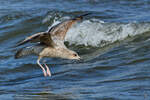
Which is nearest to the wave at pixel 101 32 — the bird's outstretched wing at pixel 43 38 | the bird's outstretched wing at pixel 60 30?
the bird's outstretched wing at pixel 60 30

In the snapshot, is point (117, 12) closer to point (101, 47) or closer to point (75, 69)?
point (101, 47)

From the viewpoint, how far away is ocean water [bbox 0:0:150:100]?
6.38 metres

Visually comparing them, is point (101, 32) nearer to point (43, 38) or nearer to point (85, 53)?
point (85, 53)

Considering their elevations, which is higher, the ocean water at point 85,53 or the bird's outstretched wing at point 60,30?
the bird's outstretched wing at point 60,30

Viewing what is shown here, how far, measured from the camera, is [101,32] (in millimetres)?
10680

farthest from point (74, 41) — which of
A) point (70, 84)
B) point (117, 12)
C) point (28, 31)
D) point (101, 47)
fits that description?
point (70, 84)

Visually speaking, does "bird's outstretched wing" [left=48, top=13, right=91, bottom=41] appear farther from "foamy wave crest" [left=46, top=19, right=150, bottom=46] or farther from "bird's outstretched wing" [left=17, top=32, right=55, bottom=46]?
"foamy wave crest" [left=46, top=19, right=150, bottom=46]

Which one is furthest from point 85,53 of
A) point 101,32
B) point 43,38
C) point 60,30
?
point 43,38

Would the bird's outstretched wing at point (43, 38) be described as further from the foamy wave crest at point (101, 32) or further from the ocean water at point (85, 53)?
the foamy wave crest at point (101, 32)

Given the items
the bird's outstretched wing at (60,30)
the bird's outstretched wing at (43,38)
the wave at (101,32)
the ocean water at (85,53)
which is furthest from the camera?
the wave at (101,32)

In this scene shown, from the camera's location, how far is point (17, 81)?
24.6 ft

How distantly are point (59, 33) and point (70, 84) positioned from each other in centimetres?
115

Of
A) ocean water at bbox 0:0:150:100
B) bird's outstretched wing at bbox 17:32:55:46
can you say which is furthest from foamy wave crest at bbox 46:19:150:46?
bird's outstretched wing at bbox 17:32:55:46

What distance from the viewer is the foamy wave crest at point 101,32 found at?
1026cm
